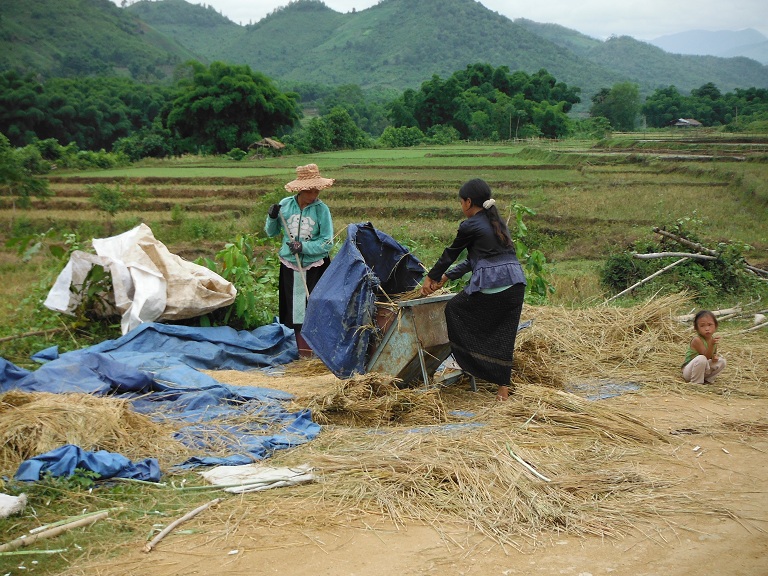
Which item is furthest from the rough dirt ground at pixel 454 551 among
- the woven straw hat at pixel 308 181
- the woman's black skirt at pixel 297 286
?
the woven straw hat at pixel 308 181

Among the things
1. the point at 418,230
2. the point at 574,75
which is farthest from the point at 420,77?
the point at 418,230

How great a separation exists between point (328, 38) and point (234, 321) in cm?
12889

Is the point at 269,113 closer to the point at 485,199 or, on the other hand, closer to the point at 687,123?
the point at 687,123

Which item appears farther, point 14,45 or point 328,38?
point 328,38

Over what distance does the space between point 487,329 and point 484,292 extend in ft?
0.76

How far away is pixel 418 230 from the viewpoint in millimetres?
15867

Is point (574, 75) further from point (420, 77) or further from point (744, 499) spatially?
point (744, 499)

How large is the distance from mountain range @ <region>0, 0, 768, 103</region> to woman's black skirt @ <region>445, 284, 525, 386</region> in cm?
6612

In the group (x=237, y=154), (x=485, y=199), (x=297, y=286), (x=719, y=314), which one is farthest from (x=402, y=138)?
(x=485, y=199)

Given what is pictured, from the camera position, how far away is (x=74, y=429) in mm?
3533

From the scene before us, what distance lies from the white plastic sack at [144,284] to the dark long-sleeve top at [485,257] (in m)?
2.39

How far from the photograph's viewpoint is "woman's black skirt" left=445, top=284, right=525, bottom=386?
14.2 feet

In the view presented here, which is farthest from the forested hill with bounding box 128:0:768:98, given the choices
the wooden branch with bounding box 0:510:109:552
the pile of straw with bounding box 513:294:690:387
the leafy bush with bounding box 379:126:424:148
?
the wooden branch with bounding box 0:510:109:552

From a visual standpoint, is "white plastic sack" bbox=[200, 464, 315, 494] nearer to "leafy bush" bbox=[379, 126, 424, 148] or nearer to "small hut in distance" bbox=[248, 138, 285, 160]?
"small hut in distance" bbox=[248, 138, 285, 160]
